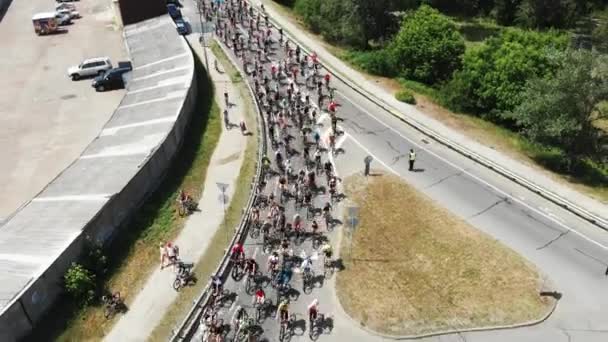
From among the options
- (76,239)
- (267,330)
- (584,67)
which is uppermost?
(584,67)

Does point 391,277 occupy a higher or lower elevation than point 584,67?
lower

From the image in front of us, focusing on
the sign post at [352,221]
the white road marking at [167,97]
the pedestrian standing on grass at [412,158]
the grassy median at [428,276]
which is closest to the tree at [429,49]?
the pedestrian standing on grass at [412,158]

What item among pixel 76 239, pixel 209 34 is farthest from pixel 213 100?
pixel 76 239

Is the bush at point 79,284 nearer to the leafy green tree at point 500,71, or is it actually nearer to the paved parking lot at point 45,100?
the paved parking lot at point 45,100

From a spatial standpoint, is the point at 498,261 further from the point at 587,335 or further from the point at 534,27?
the point at 534,27

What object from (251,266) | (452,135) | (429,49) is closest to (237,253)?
(251,266)

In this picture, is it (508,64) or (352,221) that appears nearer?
(352,221)

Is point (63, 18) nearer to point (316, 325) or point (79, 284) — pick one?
point (79, 284)
